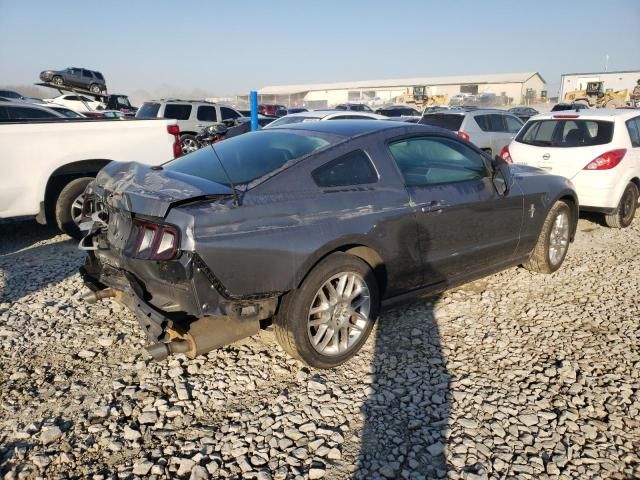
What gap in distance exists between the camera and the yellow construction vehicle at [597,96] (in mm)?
36537

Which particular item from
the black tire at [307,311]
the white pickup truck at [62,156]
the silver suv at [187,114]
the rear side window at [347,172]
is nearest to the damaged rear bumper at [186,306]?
the black tire at [307,311]

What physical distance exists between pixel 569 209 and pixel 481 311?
1.84m

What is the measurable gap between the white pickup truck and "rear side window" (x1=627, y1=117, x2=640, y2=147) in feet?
19.9

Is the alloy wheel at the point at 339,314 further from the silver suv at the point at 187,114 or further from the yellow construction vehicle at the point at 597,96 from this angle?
the yellow construction vehicle at the point at 597,96

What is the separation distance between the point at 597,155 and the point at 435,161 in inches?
149

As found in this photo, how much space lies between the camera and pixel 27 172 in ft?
18.3

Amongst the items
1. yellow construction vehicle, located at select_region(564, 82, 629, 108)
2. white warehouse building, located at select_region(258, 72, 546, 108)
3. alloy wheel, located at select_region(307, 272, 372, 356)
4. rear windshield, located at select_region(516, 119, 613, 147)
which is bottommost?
alloy wheel, located at select_region(307, 272, 372, 356)

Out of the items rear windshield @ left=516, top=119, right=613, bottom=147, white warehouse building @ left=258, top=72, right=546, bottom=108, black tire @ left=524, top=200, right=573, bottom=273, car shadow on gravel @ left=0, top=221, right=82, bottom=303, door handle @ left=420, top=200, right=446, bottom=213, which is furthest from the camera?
white warehouse building @ left=258, top=72, right=546, bottom=108

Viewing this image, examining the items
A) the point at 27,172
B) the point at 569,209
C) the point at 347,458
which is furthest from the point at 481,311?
the point at 27,172

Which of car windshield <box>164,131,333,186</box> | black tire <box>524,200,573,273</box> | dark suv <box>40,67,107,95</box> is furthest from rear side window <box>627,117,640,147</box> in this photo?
dark suv <box>40,67,107,95</box>

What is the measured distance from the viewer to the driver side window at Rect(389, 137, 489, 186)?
12.3 ft

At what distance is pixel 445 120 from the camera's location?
38.0 ft

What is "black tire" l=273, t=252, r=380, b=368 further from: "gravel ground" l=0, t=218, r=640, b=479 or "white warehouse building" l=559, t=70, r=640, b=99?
"white warehouse building" l=559, t=70, r=640, b=99

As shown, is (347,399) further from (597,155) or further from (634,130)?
(634,130)
